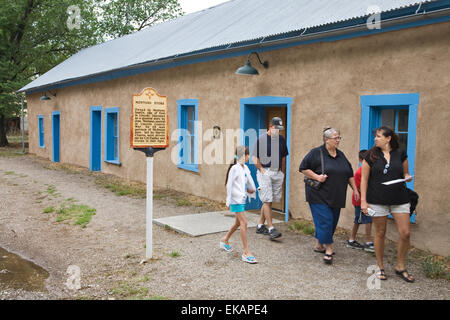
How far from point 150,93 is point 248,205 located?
13.2 feet

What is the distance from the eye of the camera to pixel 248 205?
9.16 metres

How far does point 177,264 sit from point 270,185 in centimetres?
204

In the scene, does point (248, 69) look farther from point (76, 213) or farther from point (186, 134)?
point (76, 213)

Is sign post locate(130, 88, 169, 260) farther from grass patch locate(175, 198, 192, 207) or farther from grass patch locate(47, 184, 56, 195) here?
grass patch locate(47, 184, 56, 195)

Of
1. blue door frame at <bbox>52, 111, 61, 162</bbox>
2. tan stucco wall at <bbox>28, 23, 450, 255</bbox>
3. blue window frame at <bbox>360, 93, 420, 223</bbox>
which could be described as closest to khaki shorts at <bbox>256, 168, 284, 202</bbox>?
tan stucco wall at <bbox>28, 23, 450, 255</bbox>

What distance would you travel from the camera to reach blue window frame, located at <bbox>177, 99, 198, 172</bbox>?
11191 mm

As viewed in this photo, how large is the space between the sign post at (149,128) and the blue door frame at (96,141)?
35.4 ft

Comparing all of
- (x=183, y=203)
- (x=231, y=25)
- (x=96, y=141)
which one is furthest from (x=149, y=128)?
(x=96, y=141)

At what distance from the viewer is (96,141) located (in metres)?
16.4

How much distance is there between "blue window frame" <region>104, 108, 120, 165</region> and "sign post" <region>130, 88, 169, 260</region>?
944 cm

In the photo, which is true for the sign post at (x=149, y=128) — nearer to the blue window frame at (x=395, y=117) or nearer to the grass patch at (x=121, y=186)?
the blue window frame at (x=395, y=117)

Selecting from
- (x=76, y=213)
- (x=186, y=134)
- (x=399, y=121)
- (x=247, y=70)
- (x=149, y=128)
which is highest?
(x=247, y=70)
